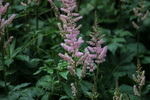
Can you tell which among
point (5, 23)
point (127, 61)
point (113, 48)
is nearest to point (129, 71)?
point (127, 61)

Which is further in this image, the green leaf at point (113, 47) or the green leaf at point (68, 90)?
the green leaf at point (113, 47)

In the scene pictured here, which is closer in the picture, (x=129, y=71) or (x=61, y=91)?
(x=61, y=91)

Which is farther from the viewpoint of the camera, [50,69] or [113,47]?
[113,47]

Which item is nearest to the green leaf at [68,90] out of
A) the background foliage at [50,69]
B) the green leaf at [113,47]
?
the background foliage at [50,69]

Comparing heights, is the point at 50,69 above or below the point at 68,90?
above

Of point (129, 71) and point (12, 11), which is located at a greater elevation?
point (12, 11)

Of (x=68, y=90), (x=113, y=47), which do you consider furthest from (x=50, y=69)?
(x=113, y=47)

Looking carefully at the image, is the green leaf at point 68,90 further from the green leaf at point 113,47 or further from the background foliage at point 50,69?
the green leaf at point 113,47

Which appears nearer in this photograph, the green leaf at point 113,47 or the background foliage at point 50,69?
the background foliage at point 50,69

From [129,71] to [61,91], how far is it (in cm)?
131

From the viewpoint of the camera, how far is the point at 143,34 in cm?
518

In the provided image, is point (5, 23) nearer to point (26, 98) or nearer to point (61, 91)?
point (26, 98)

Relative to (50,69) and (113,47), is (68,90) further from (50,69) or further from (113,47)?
(113,47)

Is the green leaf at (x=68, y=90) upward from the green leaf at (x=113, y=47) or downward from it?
downward
